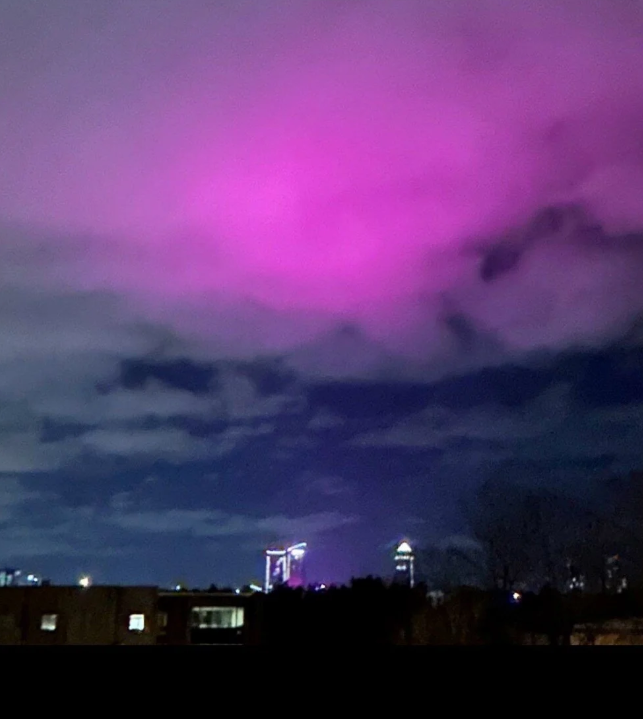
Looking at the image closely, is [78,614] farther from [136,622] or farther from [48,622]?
[136,622]

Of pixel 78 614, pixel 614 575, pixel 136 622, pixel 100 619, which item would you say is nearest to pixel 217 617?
pixel 136 622

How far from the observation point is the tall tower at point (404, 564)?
78.3 ft

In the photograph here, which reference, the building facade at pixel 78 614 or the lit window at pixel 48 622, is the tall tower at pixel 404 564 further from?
the lit window at pixel 48 622

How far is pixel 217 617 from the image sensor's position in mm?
26578

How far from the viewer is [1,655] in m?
3.90

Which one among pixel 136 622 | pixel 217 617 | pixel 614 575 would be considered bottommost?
pixel 136 622

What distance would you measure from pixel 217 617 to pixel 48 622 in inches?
210

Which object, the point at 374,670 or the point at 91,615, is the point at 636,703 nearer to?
the point at 374,670

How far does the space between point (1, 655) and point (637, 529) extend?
Result: 64.9 ft

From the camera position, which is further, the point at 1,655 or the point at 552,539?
the point at 552,539

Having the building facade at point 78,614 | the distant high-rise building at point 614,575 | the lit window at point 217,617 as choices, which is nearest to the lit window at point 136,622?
the building facade at point 78,614

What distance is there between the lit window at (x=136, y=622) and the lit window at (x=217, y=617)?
7.38 ft

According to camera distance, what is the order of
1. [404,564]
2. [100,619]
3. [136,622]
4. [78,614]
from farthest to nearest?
[404,564] → [136,622] → [100,619] → [78,614]

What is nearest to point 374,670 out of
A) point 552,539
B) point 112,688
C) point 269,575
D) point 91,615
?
point 112,688
